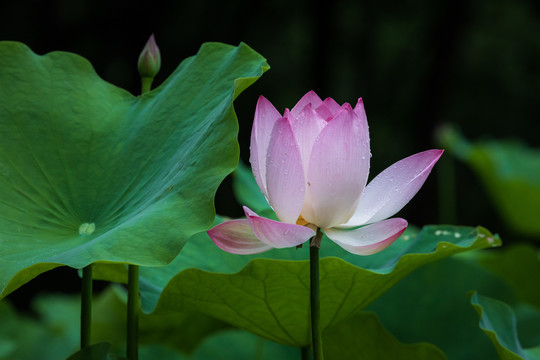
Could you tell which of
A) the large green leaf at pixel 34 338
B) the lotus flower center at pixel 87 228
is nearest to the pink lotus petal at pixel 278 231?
the lotus flower center at pixel 87 228

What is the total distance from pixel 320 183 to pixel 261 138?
68 millimetres

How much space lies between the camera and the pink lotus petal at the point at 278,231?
453 mm

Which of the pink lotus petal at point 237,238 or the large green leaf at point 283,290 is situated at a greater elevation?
the pink lotus petal at point 237,238

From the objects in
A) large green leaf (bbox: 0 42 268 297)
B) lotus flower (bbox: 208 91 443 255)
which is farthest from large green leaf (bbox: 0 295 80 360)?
lotus flower (bbox: 208 91 443 255)

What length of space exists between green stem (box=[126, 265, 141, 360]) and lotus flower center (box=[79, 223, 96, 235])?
0.16 feet

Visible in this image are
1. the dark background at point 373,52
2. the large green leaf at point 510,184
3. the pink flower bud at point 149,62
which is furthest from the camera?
the dark background at point 373,52

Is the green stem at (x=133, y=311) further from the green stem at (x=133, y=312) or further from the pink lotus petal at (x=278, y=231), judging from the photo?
the pink lotus petal at (x=278, y=231)

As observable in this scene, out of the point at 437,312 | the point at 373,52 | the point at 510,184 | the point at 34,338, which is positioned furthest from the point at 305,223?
the point at 373,52

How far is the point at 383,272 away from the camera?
1.98 feet

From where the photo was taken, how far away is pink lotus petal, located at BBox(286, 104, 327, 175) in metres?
0.49

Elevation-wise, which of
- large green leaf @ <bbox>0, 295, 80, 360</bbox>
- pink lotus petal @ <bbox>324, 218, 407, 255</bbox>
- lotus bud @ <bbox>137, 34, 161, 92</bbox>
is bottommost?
large green leaf @ <bbox>0, 295, 80, 360</bbox>

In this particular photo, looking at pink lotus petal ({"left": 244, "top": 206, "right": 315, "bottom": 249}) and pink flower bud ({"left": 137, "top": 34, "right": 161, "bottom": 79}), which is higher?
pink flower bud ({"left": 137, "top": 34, "right": 161, "bottom": 79})

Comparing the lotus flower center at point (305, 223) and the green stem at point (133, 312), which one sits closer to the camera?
the lotus flower center at point (305, 223)

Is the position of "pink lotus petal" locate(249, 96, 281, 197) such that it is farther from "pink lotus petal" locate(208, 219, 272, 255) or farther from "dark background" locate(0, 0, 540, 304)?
"dark background" locate(0, 0, 540, 304)
